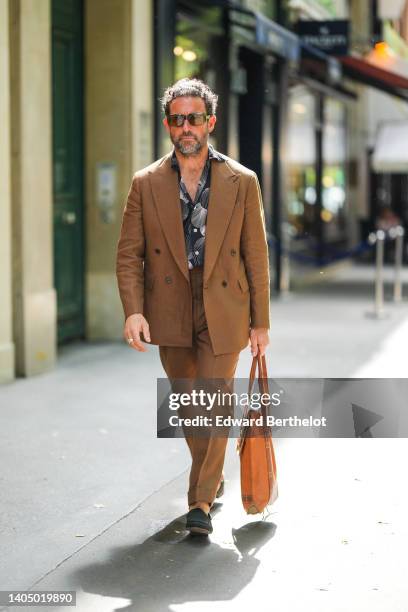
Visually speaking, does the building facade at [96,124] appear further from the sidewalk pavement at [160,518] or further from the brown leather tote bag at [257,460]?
the brown leather tote bag at [257,460]

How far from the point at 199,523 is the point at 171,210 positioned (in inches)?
54.9

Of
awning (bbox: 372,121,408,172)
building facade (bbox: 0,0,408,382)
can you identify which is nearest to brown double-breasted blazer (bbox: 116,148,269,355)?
building facade (bbox: 0,0,408,382)

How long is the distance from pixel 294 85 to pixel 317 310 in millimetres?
5090

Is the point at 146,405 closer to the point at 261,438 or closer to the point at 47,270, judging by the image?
the point at 47,270

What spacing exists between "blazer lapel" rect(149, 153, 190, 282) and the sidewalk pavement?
123cm

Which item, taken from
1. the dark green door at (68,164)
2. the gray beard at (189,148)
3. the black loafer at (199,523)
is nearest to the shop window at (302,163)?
the dark green door at (68,164)

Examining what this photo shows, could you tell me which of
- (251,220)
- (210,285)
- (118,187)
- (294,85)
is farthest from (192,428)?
(294,85)

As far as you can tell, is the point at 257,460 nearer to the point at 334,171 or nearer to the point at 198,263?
the point at 198,263

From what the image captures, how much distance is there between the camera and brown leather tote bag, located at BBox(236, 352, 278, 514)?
500 centimetres

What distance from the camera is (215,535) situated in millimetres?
4965

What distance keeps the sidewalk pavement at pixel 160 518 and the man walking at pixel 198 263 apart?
359 millimetres

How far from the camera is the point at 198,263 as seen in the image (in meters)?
4.94

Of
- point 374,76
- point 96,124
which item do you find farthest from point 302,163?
point 96,124

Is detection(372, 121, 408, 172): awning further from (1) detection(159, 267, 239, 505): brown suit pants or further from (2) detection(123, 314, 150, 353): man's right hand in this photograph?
(2) detection(123, 314, 150, 353): man's right hand
